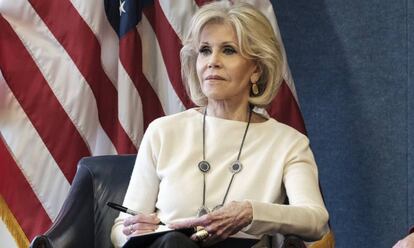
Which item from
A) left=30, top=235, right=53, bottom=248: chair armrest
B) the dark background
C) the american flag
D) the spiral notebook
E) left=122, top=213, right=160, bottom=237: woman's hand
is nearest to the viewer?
the spiral notebook

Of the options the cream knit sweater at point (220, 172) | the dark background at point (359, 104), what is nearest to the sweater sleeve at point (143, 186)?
the cream knit sweater at point (220, 172)

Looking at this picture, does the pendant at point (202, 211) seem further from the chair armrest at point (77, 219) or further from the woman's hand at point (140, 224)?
the chair armrest at point (77, 219)

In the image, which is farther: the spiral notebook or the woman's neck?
the woman's neck

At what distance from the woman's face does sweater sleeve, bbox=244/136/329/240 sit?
261 millimetres

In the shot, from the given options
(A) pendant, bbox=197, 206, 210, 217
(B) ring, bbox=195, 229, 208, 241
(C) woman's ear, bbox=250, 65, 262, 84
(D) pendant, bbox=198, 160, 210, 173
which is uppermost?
(C) woman's ear, bbox=250, 65, 262, 84

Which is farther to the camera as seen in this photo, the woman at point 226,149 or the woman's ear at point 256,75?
the woman's ear at point 256,75

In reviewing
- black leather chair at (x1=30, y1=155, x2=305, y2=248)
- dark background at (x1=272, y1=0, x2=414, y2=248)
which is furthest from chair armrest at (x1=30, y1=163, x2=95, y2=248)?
dark background at (x1=272, y1=0, x2=414, y2=248)

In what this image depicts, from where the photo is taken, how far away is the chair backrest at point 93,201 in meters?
2.52

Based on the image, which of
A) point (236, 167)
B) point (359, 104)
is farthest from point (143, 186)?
point (359, 104)

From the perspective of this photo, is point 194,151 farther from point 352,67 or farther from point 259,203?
point 352,67

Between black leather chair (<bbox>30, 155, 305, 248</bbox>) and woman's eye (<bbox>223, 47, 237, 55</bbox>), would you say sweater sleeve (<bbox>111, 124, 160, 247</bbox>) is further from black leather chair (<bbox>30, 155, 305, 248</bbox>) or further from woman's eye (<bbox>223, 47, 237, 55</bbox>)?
woman's eye (<bbox>223, 47, 237, 55</bbox>)

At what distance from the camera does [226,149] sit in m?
2.50

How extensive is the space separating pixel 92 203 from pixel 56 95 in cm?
62

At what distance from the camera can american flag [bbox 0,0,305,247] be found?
3.09 m
